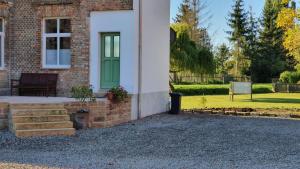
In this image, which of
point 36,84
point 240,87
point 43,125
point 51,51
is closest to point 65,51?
point 51,51

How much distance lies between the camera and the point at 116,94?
1575 cm

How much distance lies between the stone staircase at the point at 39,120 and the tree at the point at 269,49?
52.5 meters

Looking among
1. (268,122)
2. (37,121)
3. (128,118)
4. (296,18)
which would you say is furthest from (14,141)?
(296,18)

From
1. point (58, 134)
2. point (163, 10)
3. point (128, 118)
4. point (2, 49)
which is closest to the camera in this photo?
point (58, 134)

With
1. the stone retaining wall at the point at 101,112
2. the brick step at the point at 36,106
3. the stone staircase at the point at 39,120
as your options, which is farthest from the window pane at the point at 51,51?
the stone staircase at the point at 39,120

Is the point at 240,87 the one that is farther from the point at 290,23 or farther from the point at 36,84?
the point at 36,84

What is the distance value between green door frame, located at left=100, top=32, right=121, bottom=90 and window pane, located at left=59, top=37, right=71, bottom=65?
1.40 metres

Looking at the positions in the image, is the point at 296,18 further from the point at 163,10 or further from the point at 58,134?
the point at 58,134

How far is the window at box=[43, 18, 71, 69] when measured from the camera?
18703 mm

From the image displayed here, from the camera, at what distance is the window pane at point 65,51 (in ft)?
61.4

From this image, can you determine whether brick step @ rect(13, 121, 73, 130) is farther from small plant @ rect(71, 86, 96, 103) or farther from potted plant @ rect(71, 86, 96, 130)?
small plant @ rect(71, 86, 96, 103)

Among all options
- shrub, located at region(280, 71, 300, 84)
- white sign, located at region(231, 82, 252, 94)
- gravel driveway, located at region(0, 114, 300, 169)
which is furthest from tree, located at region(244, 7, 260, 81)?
gravel driveway, located at region(0, 114, 300, 169)

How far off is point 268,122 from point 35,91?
29.0 feet

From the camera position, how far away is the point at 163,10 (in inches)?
808
